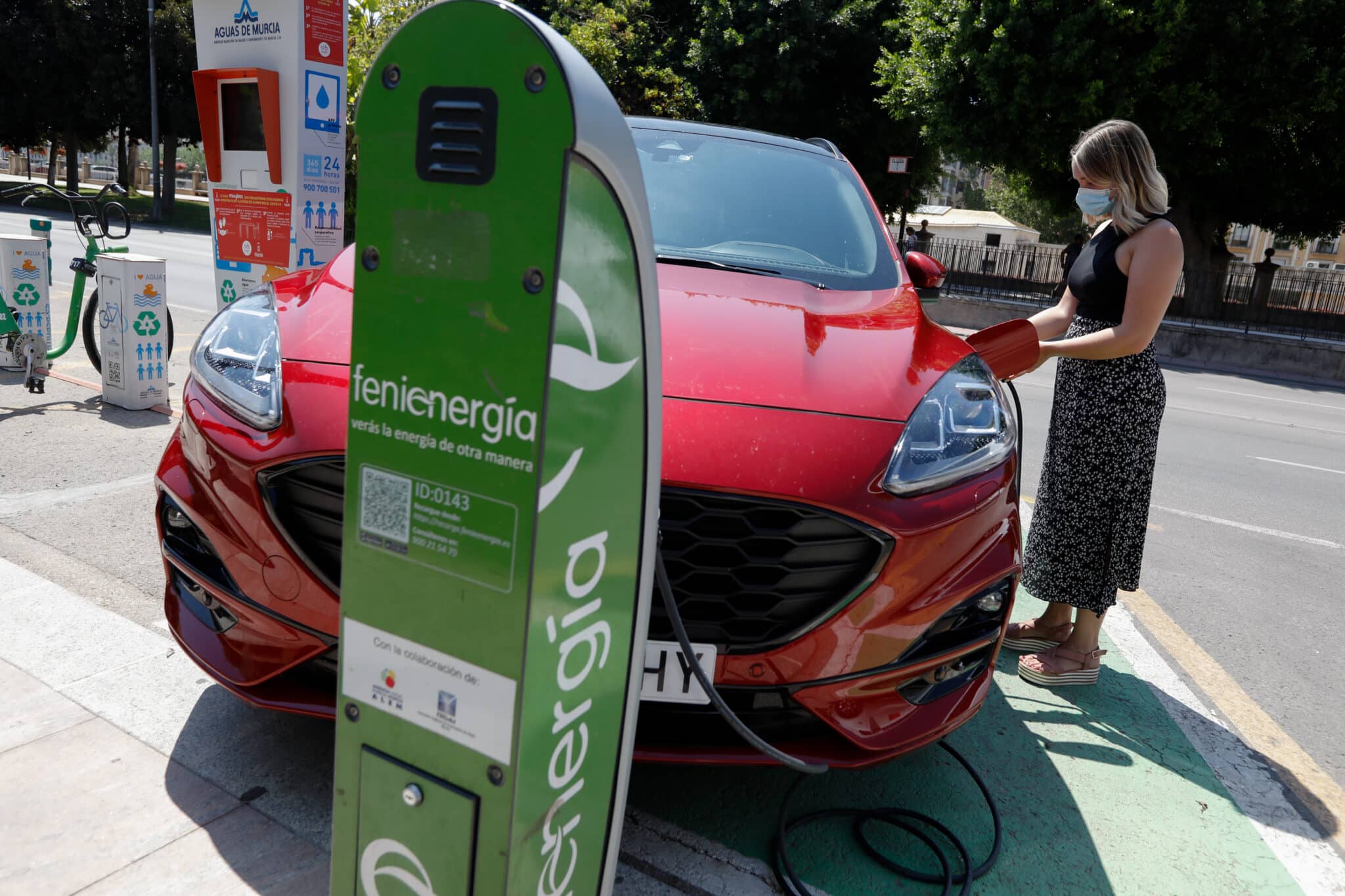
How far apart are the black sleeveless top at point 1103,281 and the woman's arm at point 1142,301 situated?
0.05 m

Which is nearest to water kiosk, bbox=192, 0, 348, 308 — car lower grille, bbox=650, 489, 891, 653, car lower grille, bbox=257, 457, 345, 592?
car lower grille, bbox=257, 457, 345, 592

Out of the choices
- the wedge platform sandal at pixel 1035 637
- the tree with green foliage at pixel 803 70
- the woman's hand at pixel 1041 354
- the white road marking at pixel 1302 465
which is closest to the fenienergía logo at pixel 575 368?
the woman's hand at pixel 1041 354

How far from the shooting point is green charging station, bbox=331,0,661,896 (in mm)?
1234

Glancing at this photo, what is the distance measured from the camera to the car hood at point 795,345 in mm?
2148

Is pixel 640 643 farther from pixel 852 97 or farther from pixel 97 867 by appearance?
pixel 852 97

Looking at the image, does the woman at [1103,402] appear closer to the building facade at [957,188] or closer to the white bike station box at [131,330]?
the white bike station box at [131,330]

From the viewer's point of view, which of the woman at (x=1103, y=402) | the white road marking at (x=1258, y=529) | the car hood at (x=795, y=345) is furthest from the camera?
the white road marking at (x=1258, y=529)

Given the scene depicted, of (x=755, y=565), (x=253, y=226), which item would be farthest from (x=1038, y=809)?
(x=253, y=226)

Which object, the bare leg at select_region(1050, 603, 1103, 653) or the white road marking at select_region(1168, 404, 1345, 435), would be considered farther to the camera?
the white road marking at select_region(1168, 404, 1345, 435)

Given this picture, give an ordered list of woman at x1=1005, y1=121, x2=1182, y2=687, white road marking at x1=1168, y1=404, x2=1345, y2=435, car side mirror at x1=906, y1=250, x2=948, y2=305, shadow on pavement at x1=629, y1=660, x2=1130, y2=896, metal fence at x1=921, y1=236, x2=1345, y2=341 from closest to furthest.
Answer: shadow on pavement at x1=629, y1=660, x2=1130, y2=896, woman at x1=1005, y1=121, x2=1182, y2=687, car side mirror at x1=906, y1=250, x2=948, y2=305, white road marking at x1=1168, y1=404, x2=1345, y2=435, metal fence at x1=921, y1=236, x2=1345, y2=341

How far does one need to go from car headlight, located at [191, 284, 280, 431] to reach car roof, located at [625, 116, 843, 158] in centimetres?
167

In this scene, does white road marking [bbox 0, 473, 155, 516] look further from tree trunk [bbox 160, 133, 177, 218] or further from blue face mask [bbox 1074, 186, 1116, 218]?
tree trunk [bbox 160, 133, 177, 218]

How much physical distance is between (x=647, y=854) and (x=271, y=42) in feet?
14.1

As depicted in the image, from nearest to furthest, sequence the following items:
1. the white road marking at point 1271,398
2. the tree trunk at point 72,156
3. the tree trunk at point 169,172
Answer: the white road marking at point 1271,398 < the tree trunk at point 169,172 < the tree trunk at point 72,156
